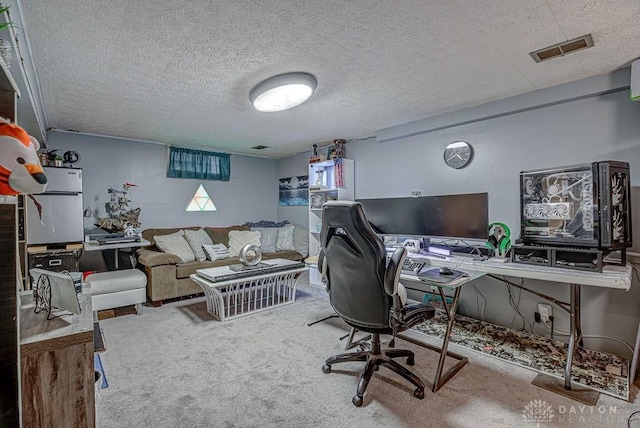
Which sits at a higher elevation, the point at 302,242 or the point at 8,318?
the point at 8,318

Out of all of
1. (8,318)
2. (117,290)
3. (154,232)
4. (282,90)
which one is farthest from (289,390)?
(154,232)

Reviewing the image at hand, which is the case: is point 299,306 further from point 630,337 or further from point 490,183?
point 630,337

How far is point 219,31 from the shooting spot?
5.90 feet

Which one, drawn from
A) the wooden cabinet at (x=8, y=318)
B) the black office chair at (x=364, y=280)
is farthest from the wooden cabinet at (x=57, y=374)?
the black office chair at (x=364, y=280)

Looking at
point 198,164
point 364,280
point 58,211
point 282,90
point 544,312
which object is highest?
point 282,90

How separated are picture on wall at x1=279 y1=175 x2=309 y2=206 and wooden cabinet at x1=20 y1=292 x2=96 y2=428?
14.9 feet

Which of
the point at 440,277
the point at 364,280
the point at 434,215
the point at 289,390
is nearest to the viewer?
the point at 364,280

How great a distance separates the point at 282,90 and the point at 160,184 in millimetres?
3316

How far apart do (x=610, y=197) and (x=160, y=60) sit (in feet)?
10.6

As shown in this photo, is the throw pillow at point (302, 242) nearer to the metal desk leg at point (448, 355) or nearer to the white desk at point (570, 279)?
the metal desk leg at point (448, 355)

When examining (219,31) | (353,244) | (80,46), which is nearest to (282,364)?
(353,244)

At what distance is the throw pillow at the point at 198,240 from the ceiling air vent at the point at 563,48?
419 centimetres

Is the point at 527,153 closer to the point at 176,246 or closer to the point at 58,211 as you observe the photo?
the point at 176,246

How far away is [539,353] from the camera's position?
252 centimetres
